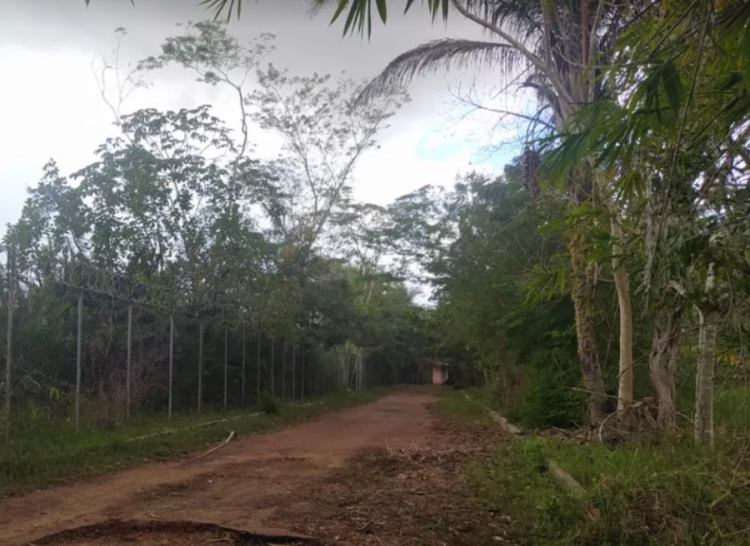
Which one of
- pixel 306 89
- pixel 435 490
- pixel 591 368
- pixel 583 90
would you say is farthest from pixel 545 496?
pixel 306 89

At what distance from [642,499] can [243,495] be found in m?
4.14

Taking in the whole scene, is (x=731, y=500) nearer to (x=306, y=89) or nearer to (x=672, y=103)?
(x=672, y=103)

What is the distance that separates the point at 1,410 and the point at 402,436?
7.72 meters

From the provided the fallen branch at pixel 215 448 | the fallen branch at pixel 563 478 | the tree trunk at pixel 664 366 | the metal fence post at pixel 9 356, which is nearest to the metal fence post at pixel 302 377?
the fallen branch at pixel 215 448

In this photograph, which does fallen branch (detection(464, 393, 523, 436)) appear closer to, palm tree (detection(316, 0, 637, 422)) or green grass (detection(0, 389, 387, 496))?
palm tree (detection(316, 0, 637, 422))

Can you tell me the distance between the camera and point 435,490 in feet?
27.5

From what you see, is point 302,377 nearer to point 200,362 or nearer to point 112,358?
point 200,362

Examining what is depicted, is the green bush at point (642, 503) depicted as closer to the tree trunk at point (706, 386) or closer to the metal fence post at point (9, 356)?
the tree trunk at point (706, 386)

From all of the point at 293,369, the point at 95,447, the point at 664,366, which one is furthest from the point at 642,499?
the point at 293,369

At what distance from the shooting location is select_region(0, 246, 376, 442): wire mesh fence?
1017 cm

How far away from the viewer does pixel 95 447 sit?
33.1 ft

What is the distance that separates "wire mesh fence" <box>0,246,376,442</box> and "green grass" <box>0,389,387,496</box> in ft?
0.73

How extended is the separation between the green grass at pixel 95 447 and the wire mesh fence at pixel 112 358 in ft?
0.73

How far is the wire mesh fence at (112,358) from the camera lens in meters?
10.2
